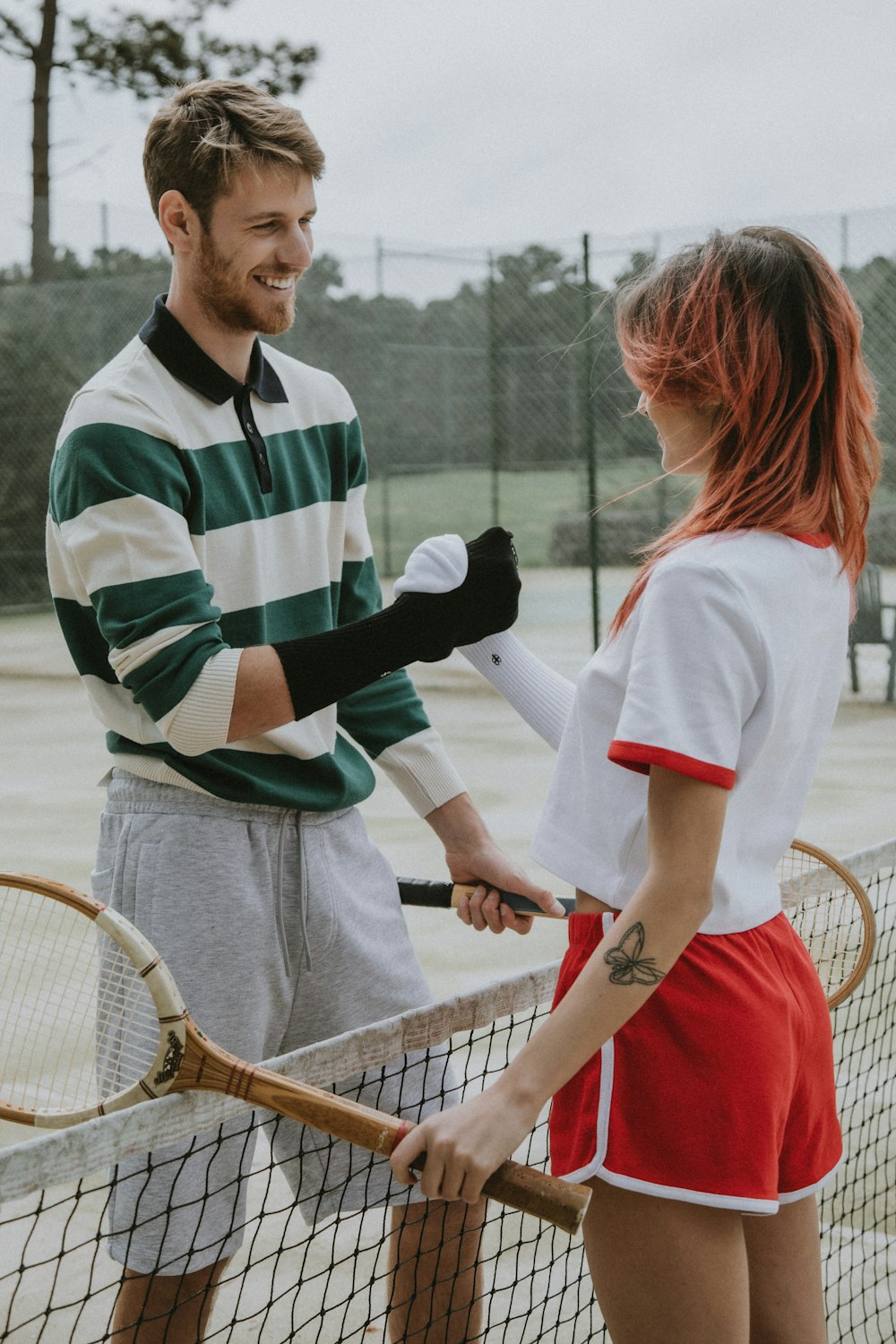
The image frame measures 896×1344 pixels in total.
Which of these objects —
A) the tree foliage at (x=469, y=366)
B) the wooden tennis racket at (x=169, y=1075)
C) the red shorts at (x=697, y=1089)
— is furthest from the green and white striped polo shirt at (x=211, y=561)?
the tree foliage at (x=469, y=366)

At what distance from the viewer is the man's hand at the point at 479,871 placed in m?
1.96

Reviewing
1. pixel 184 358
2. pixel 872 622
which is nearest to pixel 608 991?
pixel 184 358

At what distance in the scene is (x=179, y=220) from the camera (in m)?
1.81

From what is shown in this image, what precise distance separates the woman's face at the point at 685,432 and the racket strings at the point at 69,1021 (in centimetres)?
73

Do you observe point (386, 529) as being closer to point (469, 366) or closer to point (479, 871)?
point (469, 366)

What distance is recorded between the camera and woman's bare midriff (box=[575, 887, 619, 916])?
129 cm

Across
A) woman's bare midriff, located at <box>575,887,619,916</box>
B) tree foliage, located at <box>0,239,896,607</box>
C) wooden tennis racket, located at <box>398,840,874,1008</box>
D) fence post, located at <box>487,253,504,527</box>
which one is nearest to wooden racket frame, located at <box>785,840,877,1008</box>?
wooden tennis racket, located at <box>398,840,874,1008</box>

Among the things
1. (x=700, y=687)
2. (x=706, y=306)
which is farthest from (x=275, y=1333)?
(x=706, y=306)

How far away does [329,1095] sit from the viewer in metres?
1.30

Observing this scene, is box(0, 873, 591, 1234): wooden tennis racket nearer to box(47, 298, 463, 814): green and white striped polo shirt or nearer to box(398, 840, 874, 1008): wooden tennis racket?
box(47, 298, 463, 814): green and white striped polo shirt

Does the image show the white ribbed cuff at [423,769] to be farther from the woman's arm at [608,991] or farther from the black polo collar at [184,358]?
the woman's arm at [608,991]

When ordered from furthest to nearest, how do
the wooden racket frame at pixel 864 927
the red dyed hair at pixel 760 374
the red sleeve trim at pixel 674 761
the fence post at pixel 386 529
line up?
the fence post at pixel 386 529, the wooden racket frame at pixel 864 927, the red dyed hair at pixel 760 374, the red sleeve trim at pixel 674 761

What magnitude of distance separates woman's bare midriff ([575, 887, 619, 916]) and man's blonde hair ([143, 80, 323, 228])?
1.00 metres

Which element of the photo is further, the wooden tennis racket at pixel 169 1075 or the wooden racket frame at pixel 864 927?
the wooden racket frame at pixel 864 927
